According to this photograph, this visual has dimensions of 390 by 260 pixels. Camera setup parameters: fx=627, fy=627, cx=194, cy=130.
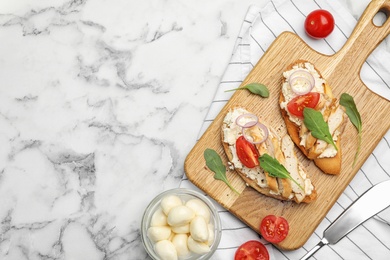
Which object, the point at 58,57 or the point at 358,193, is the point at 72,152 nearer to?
the point at 58,57

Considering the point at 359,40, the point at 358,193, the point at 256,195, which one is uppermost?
the point at 359,40

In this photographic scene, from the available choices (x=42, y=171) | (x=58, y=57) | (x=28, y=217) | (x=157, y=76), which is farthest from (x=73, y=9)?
(x=28, y=217)

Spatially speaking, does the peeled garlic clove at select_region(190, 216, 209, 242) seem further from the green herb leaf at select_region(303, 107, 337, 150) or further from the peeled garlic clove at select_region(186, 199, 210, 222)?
the green herb leaf at select_region(303, 107, 337, 150)

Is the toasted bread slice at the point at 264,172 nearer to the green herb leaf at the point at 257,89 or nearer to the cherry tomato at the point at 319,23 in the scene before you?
the green herb leaf at the point at 257,89

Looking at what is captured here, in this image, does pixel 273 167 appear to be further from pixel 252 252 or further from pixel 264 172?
pixel 252 252

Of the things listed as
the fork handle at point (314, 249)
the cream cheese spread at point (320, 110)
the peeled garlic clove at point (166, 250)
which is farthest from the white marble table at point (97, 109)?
the fork handle at point (314, 249)
